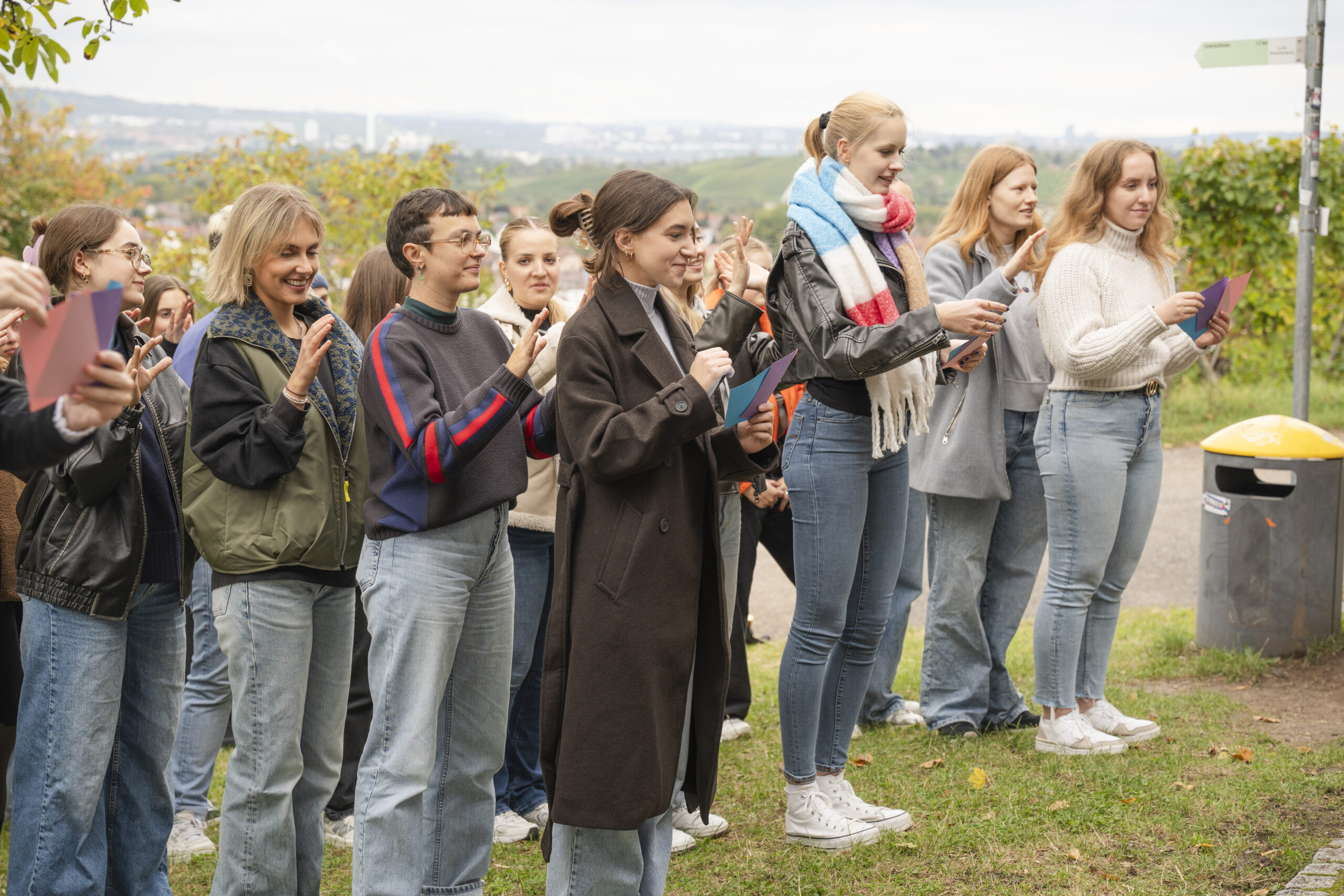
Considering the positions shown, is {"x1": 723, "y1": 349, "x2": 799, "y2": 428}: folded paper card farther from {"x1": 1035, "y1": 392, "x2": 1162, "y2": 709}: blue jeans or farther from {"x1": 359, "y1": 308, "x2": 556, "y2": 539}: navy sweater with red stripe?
{"x1": 1035, "y1": 392, "x2": 1162, "y2": 709}: blue jeans

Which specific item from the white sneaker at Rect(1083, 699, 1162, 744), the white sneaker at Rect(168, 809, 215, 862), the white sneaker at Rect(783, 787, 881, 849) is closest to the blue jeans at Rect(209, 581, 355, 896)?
the white sneaker at Rect(168, 809, 215, 862)

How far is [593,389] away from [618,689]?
0.73m

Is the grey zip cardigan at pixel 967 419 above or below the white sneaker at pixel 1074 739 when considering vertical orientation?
above

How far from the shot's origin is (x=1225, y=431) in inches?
242

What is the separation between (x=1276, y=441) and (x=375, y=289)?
14.7 feet

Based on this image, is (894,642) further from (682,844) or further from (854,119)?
(854,119)

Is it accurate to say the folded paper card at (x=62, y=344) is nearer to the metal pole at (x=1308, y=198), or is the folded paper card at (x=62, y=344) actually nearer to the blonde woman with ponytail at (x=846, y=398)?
the blonde woman with ponytail at (x=846, y=398)

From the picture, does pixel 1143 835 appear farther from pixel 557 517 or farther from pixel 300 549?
pixel 300 549

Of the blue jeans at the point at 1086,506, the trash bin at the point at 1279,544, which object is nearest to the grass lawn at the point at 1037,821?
the blue jeans at the point at 1086,506

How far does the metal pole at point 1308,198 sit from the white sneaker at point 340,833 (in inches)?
203

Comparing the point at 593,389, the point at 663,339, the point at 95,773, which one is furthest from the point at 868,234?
the point at 95,773

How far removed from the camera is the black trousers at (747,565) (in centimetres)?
539

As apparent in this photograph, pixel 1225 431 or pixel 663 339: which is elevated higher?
pixel 663 339

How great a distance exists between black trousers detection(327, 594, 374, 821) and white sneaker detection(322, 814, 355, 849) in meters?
0.04
